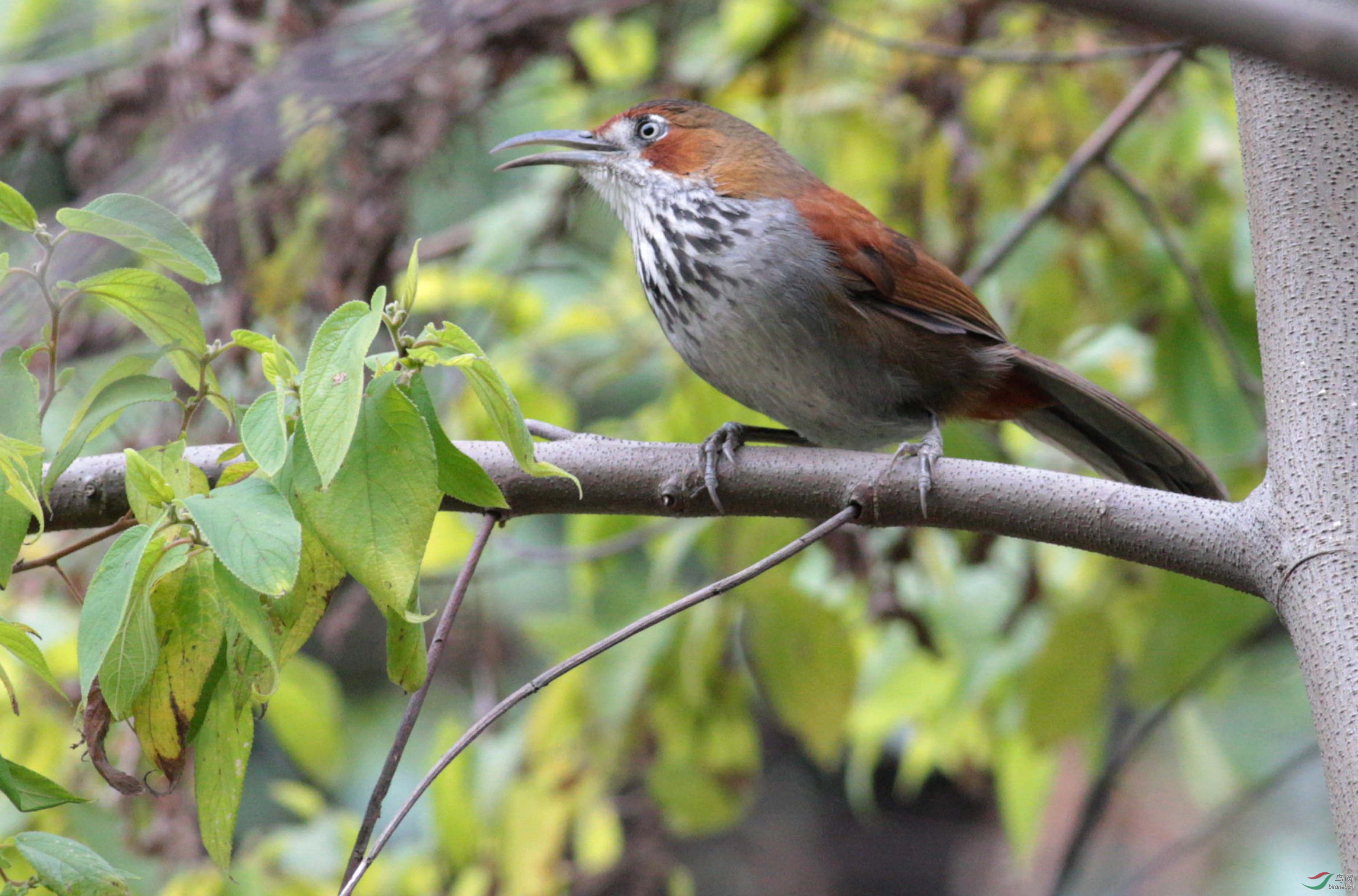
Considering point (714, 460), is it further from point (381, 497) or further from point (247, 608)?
point (247, 608)

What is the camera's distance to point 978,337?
2986 mm

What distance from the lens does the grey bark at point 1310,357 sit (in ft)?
5.06

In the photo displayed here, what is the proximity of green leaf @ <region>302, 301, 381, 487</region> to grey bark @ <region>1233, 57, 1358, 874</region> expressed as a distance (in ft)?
3.81

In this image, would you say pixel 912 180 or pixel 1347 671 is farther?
pixel 912 180

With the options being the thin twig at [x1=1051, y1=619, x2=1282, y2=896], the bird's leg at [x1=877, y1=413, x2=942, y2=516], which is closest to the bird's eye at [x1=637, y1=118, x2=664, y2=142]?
the bird's leg at [x1=877, y1=413, x2=942, y2=516]

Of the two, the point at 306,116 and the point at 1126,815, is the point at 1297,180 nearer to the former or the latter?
the point at 306,116

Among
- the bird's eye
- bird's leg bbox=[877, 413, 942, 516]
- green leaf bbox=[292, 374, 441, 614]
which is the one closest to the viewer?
green leaf bbox=[292, 374, 441, 614]

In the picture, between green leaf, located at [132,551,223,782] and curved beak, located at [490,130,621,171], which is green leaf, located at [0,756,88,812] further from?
curved beak, located at [490,130,621,171]

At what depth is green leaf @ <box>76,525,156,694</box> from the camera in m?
1.21

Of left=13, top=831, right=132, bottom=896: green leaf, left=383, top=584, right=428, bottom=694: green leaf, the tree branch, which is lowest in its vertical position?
left=13, top=831, right=132, bottom=896: green leaf

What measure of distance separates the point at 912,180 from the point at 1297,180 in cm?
276

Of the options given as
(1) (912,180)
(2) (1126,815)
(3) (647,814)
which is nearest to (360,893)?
(3) (647,814)

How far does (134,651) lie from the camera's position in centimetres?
132

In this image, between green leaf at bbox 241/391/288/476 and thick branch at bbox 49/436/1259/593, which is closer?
green leaf at bbox 241/391/288/476
